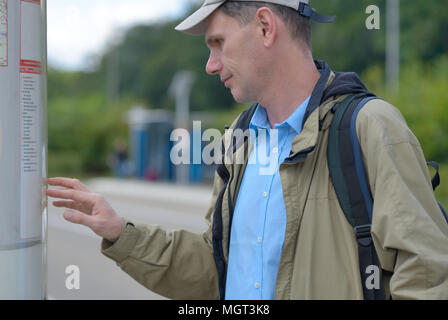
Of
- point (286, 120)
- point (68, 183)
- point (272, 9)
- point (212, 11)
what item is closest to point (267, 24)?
point (272, 9)

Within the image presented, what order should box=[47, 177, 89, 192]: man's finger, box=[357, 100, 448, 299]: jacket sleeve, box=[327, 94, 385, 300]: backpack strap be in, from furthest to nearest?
box=[47, 177, 89, 192]: man's finger, box=[327, 94, 385, 300]: backpack strap, box=[357, 100, 448, 299]: jacket sleeve

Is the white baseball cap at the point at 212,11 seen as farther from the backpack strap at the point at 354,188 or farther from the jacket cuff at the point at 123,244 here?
the jacket cuff at the point at 123,244

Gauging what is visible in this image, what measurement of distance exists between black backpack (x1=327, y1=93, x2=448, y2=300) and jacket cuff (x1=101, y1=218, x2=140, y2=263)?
0.68m

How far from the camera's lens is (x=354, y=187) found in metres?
1.63

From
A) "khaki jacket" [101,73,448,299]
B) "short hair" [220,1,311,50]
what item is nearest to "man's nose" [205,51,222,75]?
"short hair" [220,1,311,50]

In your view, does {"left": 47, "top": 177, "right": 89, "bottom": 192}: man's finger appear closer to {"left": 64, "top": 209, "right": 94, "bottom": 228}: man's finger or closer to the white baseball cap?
{"left": 64, "top": 209, "right": 94, "bottom": 228}: man's finger

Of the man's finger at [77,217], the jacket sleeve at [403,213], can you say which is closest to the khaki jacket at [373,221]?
the jacket sleeve at [403,213]

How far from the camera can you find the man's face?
1868 millimetres

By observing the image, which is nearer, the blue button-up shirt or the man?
the man

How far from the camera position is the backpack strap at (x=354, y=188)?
5.30 ft

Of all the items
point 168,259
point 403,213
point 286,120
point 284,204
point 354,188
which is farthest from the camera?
point 168,259

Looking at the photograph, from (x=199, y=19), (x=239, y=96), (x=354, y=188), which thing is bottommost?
(x=354, y=188)

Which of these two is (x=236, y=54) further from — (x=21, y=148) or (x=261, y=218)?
(x=21, y=148)

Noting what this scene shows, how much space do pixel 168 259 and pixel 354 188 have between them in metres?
0.71
